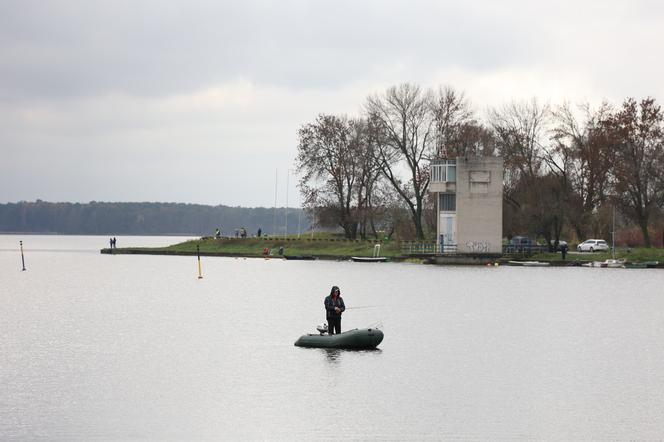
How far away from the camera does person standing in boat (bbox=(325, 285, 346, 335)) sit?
38.5 meters

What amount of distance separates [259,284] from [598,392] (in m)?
54.6

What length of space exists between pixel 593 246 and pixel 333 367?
78443mm

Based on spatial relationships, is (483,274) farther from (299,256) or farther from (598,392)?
(598,392)

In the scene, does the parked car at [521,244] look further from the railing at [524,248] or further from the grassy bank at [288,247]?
the grassy bank at [288,247]

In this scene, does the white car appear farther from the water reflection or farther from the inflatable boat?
the inflatable boat

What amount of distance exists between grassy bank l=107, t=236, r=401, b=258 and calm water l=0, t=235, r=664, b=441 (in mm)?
44682

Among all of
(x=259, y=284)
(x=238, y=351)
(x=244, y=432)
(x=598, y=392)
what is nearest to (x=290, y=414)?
(x=244, y=432)

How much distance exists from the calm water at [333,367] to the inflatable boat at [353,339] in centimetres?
36

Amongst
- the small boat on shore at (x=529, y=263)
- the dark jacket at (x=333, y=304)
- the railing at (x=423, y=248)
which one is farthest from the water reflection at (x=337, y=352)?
the railing at (x=423, y=248)

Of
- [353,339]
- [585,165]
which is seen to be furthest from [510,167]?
[353,339]

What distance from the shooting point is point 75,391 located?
104ft

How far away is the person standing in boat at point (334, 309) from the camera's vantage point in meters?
38.5

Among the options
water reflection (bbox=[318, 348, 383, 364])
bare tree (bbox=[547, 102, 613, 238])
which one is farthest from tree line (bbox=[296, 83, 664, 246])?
water reflection (bbox=[318, 348, 383, 364])

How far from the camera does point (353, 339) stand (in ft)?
129
